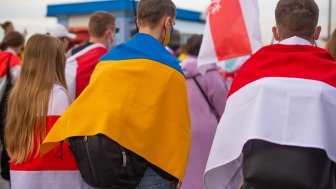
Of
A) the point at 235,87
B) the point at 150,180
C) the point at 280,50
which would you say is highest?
the point at 280,50

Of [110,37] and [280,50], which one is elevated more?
[280,50]

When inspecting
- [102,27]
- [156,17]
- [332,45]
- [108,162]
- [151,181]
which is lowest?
[151,181]

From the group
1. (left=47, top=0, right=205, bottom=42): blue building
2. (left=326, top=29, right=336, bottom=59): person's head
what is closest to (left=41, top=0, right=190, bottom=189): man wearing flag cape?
(left=326, top=29, right=336, bottom=59): person's head

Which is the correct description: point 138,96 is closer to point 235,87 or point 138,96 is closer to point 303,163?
point 235,87

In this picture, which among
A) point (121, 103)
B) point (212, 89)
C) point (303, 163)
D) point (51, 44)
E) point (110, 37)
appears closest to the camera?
point (303, 163)

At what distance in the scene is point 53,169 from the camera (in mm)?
3516

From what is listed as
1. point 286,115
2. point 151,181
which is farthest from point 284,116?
point 151,181

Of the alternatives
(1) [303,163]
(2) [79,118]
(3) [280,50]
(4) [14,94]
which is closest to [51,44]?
(4) [14,94]

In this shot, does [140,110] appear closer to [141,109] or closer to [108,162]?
[141,109]

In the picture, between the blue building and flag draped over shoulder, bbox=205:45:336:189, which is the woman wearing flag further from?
the blue building

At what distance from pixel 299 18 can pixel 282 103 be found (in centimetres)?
51

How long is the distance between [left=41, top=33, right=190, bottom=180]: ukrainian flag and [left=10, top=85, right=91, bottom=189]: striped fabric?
0.32 meters

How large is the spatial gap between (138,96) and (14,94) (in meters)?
1.07

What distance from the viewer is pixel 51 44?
3.75 meters
